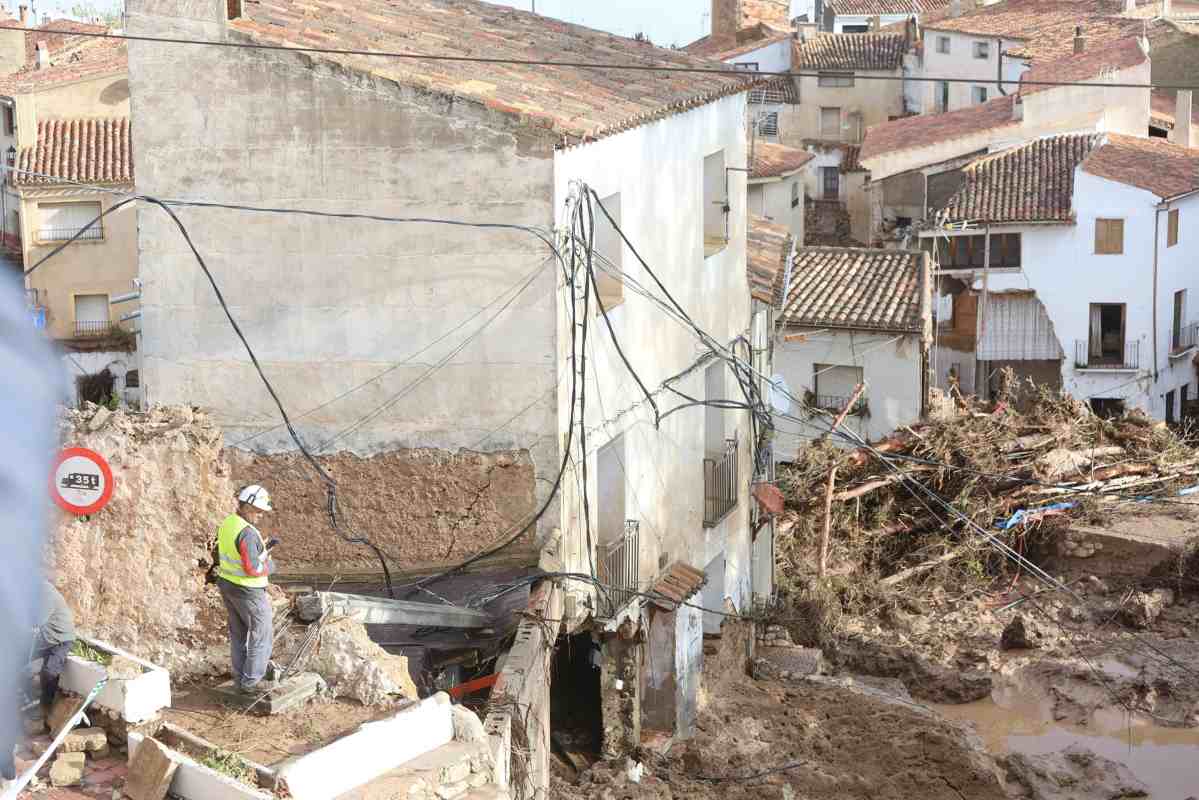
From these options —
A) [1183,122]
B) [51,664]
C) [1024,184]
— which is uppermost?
[1183,122]

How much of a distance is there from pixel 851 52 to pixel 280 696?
175 ft

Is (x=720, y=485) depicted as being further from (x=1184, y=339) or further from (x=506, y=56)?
(x=1184, y=339)

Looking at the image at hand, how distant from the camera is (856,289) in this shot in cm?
3631

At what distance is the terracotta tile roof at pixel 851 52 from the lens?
200 ft

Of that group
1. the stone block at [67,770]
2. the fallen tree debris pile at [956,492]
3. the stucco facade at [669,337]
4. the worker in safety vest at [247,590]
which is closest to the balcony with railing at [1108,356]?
the fallen tree debris pile at [956,492]

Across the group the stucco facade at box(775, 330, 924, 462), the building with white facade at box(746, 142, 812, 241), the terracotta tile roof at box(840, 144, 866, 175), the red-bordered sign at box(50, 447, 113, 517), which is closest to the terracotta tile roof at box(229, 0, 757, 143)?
the red-bordered sign at box(50, 447, 113, 517)

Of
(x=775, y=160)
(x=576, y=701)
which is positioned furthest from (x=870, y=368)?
(x=576, y=701)

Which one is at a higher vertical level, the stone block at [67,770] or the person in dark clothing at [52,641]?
the person in dark clothing at [52,641]

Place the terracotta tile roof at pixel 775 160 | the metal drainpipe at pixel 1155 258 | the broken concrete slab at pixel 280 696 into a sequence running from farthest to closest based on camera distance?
the terracotta tile roof at pixel 775 160
the metal drainpipe at pixel 1155 258
the broken concrete slab at pixel 280 696

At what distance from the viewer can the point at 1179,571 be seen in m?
28.8

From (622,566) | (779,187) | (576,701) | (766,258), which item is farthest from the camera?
(779,187)

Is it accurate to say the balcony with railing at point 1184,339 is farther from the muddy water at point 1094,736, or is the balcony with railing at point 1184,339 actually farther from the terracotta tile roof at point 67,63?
the terracotta tile roof at point 67,63

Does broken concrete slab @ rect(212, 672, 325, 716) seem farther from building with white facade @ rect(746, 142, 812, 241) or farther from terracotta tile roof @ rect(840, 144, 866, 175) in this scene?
terracotta tile roof @ rect(840, 144, 866, 175)

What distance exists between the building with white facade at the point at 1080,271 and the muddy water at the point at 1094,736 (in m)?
17.5
